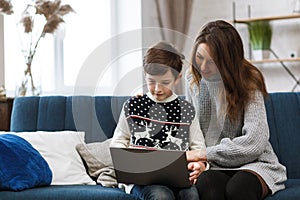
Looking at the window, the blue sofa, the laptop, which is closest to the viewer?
the laptop

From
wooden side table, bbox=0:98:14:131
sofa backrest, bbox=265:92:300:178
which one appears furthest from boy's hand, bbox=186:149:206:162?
wooden side table, bbox=0:98:14:131

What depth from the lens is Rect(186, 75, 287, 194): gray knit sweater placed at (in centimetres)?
281

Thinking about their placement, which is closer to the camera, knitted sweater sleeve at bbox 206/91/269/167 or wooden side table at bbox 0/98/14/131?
knitted sweater sleeve at bbox 206/91/269/167

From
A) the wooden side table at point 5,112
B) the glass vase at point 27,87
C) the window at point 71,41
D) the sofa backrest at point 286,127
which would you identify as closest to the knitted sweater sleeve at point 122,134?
the sofa backrest at point 286,127

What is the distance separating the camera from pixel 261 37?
5.49m

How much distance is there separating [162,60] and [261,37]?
9.96ft

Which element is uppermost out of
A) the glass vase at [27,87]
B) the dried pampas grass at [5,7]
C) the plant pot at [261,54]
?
the dried pampas grass at [5,7]

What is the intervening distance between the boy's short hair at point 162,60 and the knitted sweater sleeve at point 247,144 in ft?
1.37

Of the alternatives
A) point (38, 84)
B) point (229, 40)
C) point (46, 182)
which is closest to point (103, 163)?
point (46, 182)

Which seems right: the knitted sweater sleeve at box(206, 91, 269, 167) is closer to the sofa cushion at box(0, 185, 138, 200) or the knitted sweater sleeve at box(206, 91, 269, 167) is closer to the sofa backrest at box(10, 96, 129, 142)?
the sofa cushion at box(0, 185, 138, 200)

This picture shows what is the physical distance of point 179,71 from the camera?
2693 mm

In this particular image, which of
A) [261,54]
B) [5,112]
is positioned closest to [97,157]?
[5,112]

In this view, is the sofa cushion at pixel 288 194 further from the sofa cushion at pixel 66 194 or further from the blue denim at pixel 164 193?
the sofa cushion at pixel 66 194

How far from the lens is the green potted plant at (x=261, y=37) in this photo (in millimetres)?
5480
